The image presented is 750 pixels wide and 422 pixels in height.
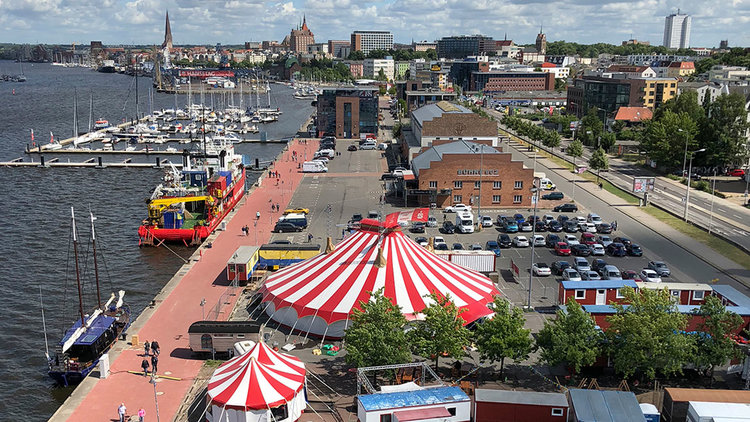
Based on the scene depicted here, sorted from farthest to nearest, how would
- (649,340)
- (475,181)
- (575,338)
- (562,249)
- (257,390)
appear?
(475,181) → (562,249) → (575,338) → (649,340) → (257,390)

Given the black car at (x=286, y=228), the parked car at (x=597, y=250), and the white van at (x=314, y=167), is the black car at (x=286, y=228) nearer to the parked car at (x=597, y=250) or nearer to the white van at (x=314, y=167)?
the parked car at (x=597, y=250)

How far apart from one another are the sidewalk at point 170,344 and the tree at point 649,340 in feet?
53.6

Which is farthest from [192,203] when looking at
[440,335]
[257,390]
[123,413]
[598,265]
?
[440,335]

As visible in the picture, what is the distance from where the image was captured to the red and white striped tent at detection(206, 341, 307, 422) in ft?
70.7

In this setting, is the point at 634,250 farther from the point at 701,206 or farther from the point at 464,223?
the point at 701,206

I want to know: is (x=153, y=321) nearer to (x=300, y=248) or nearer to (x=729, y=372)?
(x=300, y=248)

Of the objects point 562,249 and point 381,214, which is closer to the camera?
point 381,214

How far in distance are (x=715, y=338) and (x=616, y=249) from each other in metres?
18.0

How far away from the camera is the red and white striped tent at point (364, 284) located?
28766mm

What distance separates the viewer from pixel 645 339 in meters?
23.4

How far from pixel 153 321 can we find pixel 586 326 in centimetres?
1974

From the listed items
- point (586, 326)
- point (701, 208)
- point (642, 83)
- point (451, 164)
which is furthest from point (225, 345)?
point (642, 83)

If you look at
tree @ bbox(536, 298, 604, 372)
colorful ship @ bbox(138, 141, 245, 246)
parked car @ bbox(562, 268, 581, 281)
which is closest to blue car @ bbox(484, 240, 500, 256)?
parked car @ bbox(562, 268, 581, 281)

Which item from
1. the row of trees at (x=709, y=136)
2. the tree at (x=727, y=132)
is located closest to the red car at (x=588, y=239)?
the row of trees at (x=709, y=136)
